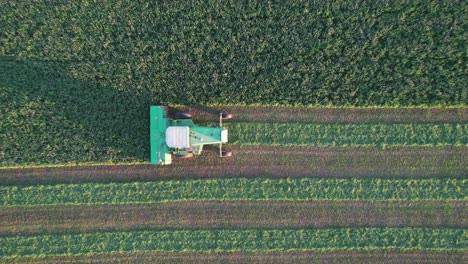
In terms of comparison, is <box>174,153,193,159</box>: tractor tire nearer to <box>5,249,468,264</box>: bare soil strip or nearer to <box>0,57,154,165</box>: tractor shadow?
<box>0,57,154,165</box>: tractor shadow

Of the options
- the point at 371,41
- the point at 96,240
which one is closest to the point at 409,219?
the point at 371,41

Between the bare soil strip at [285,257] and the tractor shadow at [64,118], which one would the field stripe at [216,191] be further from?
the bare soil strip at [285,257]

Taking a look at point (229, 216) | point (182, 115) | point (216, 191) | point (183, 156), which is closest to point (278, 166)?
point (216, 191)

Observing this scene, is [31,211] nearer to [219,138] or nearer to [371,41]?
[219,138]

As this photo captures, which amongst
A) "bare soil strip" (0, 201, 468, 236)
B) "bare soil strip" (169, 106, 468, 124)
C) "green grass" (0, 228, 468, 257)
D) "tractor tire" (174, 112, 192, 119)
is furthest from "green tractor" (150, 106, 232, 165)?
"green grass" (0, 228, 468, 257)

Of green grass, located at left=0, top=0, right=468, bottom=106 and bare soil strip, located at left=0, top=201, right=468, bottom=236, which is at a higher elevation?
green grass, located at left=0, top=0, right=468, bottom=106

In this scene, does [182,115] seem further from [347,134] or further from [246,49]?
[347,134]

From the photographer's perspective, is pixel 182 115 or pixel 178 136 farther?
pixel 182 115
